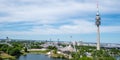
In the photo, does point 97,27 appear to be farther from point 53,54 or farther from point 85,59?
point 85,59

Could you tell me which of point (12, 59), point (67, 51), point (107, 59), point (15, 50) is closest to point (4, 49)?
point (15, 50)

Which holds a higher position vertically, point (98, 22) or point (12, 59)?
point (98, 22)

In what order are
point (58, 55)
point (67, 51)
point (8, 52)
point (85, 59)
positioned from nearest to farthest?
1. point (85, 59)
2. point (8, 52)
3. point (58, 55)
4. point (67, 51)

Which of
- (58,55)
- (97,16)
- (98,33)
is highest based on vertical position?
(97,16)

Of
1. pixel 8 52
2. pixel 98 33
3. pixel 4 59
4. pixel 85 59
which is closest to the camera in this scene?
pixel 85 59

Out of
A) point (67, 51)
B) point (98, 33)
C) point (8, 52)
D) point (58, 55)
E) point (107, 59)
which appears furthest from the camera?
point (98, 33)

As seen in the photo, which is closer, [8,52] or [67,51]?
[8,52]

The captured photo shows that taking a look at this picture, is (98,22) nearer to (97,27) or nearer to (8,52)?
(97,27)

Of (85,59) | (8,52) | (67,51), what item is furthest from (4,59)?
(67,51)

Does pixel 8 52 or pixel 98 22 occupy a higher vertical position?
pixel 98 22
